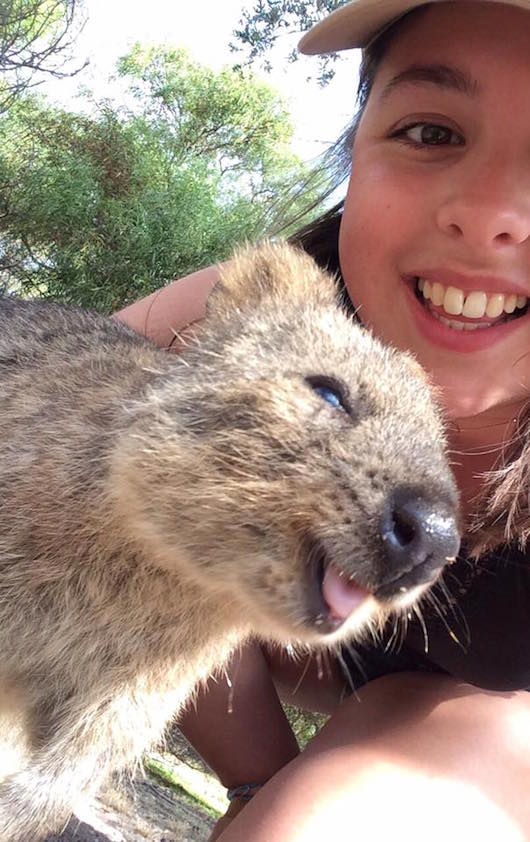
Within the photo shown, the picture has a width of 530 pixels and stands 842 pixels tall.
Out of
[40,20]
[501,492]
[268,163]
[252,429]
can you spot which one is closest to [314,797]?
[501,492]

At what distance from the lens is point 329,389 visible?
182 centimetres

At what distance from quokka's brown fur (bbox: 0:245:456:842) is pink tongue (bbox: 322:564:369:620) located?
0.03 m

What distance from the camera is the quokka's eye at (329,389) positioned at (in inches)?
70.3

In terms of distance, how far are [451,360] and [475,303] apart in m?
0.18

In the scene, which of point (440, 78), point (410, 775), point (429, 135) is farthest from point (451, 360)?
point (410, 775)

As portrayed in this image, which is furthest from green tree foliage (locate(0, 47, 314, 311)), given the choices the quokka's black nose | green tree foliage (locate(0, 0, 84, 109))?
the quokka's black nose

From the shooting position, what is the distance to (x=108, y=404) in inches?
89.7

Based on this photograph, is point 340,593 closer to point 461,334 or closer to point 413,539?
point 413,539

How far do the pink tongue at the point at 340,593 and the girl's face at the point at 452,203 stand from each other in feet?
3.27

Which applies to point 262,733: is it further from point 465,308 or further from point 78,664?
point 465,308

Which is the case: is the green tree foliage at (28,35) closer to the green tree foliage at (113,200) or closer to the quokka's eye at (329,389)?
the green tree foliage at (113,200)

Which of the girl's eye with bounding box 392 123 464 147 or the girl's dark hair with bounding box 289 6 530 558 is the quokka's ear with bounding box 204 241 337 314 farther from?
the girl's eye with bounding box 392 123 464 147

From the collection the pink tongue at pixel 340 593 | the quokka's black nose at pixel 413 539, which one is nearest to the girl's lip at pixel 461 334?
the quokka's black nose at pixel 413 539

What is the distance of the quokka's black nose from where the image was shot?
147 cm
